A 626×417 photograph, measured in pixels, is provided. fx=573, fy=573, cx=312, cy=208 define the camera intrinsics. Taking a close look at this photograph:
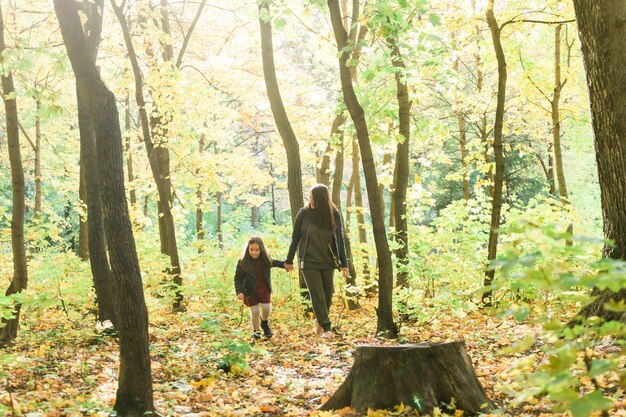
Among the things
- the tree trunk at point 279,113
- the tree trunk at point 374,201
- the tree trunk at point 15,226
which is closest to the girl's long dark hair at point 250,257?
the tree trunk at point 279,113

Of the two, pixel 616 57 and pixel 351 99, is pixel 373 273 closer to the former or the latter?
pixel 351 99

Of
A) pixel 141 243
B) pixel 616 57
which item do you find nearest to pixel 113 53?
pixel 141 243

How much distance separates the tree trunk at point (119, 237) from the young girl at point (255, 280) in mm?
4086

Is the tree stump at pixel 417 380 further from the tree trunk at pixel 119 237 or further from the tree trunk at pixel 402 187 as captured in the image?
the tree trunk at pixel 402 187

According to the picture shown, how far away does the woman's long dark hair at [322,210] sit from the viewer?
25.7 feet

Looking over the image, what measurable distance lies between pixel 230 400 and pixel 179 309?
741 cm

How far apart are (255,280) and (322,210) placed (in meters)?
1.68

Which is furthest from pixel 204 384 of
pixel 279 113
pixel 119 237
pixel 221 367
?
pixel 279 113

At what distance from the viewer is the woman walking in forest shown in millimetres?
7883

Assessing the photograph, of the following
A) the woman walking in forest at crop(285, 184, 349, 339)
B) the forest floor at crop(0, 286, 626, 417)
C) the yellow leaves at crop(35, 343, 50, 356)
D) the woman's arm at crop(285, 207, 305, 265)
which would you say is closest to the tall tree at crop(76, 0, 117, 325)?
the forest floor at crop(0, 286, 626, 417)

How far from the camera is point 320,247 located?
7.94 m

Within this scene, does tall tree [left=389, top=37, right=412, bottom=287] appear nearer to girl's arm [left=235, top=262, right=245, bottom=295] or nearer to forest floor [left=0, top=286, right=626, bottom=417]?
forest floor [left=0, top=286, right=626, bottom=417]

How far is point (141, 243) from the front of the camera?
561 inches

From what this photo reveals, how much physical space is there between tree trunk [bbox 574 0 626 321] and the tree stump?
1597mm
